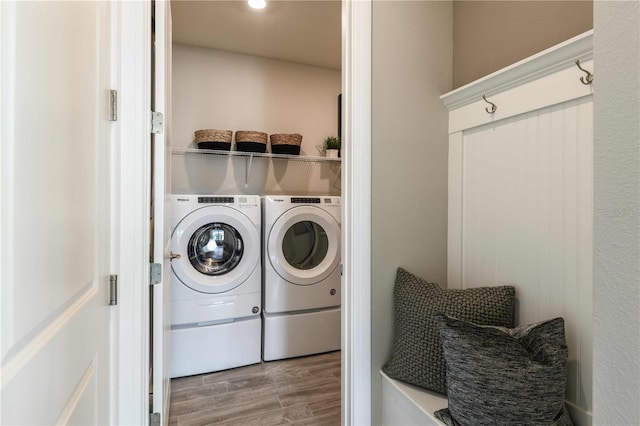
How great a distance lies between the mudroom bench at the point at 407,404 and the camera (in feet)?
3.70

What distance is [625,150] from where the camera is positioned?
397 mm

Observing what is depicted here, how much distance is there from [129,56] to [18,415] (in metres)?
1.02

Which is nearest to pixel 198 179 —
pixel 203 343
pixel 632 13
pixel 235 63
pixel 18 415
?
pixel 235 63

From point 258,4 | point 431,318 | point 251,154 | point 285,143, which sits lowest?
point 431,318

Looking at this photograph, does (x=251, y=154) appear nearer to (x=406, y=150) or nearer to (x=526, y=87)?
(x=406, y=150)

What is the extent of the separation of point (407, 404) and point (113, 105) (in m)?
1.42

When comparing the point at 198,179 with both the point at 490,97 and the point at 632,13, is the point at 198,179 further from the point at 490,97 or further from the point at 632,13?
the point at 632,13

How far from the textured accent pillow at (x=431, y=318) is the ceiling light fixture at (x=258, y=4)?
199cm

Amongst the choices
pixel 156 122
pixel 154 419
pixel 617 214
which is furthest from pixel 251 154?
pixel 617 214

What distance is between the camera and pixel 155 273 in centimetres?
119

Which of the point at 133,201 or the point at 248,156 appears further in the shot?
the point at 248,156

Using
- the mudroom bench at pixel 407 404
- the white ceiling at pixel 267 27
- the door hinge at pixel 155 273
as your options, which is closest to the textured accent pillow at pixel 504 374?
the mudroom bench at pixel 407 404

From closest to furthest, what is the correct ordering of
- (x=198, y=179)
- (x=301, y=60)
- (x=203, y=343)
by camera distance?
(x=203, y=343) < (x=198, y=179) < (x=301, y=60)

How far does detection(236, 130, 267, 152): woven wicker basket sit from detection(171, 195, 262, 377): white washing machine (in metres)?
0.60
